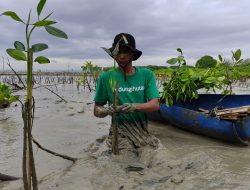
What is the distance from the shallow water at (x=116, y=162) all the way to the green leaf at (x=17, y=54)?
1.52 meters

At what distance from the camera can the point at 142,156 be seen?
3852mm

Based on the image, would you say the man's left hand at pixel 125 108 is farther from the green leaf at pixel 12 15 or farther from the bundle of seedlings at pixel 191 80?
the bundle of seedlings at pixel 191 80

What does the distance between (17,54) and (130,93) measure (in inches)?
79.7

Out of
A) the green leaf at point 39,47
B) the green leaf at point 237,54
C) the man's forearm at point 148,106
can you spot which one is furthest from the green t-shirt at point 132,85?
the green leaf at point 237,54

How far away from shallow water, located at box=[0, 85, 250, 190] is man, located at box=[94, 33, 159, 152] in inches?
12.2

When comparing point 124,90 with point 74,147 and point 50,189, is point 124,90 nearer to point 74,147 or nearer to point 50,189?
point 50,189

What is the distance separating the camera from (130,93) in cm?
387

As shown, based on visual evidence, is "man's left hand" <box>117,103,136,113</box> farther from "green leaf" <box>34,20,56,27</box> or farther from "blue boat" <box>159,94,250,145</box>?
"blue boat" <box>159,94,250,145</box>

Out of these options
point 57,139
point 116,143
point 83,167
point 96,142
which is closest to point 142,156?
point 116,143

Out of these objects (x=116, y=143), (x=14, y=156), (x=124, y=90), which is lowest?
(x=14, y=156)

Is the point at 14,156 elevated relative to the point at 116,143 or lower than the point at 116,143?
lower

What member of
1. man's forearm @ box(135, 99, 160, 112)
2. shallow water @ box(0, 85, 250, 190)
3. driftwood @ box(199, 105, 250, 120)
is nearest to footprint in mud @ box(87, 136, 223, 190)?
shallow water @ box(0, 85, 250, 190)

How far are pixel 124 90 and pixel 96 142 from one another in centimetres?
188

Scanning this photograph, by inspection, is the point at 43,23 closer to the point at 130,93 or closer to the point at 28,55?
the point at 28,55
